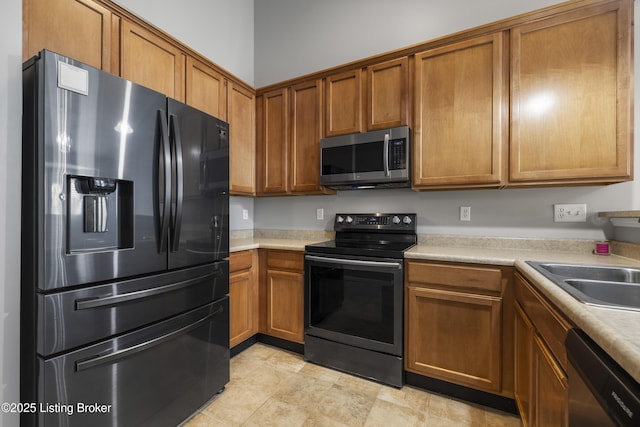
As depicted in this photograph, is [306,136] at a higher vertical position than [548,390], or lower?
higher

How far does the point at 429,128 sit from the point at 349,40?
1.33 metres

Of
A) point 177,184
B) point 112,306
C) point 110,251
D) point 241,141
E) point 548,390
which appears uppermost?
point 241,141

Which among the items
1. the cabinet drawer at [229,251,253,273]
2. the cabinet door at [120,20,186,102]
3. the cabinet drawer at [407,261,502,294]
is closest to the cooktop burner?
the cabinet drawer at [407,261,502,294]

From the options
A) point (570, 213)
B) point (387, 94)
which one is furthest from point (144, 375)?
point (570, 213)

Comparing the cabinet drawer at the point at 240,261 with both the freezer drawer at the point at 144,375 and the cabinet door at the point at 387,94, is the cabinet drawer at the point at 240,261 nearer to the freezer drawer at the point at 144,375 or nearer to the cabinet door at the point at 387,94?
the freezer drawer at the point at 144,375

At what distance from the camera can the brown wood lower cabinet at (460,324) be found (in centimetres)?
162

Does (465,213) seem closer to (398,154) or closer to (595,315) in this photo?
(398,154)

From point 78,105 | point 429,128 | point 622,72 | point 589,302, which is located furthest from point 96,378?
point 622,72

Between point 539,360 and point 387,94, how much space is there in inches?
74.4

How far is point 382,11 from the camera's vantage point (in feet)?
8.22

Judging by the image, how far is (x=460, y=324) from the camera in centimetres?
172

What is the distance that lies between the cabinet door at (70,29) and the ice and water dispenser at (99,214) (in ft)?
2.56

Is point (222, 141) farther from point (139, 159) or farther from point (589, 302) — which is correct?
point (589, 302)

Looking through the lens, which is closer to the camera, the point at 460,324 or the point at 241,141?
the point at 460,324
